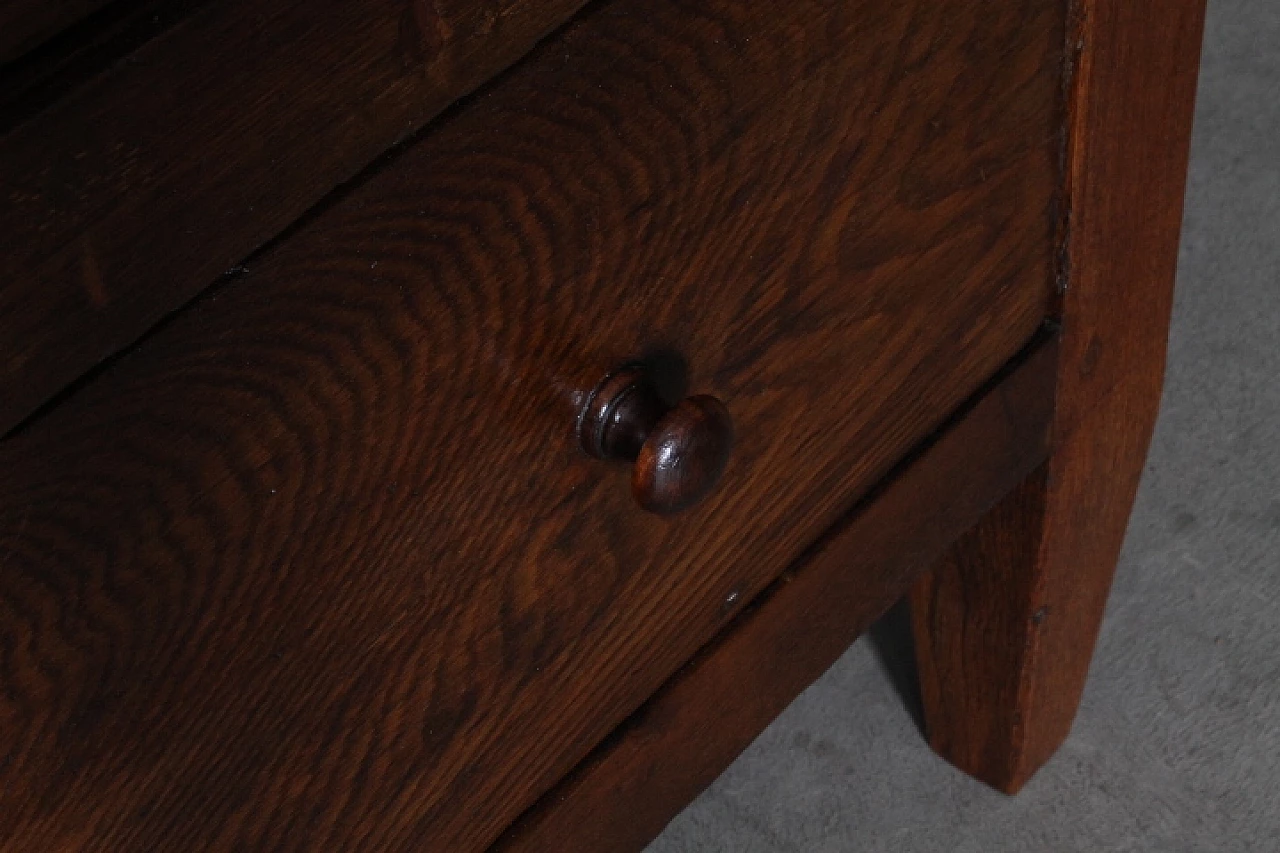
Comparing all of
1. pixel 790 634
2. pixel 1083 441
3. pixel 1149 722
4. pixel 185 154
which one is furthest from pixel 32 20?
pixel 1149 722

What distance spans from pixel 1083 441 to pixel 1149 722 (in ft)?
0.92

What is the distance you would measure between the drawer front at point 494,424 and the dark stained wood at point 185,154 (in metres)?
0.01

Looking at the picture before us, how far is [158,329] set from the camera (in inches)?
13.6

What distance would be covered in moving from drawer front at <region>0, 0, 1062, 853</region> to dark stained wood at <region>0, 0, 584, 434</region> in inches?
0.5

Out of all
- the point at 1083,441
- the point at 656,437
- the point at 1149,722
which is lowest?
the point at 1149,722

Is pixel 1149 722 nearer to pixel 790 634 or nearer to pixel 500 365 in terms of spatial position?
pixel 790 634

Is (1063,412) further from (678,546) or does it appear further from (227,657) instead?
(227,657)

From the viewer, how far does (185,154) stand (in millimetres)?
323

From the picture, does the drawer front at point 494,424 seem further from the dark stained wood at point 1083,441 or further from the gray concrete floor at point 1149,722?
the gray concrete floor at point 1149,722

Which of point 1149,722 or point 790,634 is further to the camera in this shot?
point 1149,722

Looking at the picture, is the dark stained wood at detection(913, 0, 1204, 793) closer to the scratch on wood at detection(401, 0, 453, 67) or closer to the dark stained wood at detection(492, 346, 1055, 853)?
the dark stained wood at detection(492, 346, 1055, 853)

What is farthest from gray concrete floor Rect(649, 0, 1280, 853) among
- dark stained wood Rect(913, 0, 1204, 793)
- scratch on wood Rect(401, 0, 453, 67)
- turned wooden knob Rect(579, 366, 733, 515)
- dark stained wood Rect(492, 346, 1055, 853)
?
scratch on wood Rect(401, 0, 453, 67)

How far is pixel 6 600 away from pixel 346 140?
0.36ft

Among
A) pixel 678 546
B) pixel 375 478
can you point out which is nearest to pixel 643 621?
pixel 678 546
